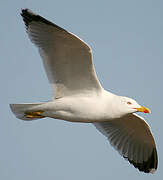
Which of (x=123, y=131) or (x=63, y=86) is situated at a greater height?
(x=63, y=86)

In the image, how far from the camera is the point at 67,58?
28.1 ft

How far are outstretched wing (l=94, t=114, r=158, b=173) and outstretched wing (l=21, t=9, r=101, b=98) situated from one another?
181 centimetres

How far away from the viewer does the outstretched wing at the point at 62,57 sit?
8266mm

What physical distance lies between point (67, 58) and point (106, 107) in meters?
1.25

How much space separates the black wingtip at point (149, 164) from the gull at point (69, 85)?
202cm

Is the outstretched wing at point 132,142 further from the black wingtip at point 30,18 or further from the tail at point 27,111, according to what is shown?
the black wingtip at point 30,18

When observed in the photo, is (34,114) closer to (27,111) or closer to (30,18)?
(27,111)

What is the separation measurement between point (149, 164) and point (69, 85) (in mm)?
3140

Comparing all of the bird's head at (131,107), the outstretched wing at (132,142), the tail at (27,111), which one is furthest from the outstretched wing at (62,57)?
the outstretched wing at (132,142)

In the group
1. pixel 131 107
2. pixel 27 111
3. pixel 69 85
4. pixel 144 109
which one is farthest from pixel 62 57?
pixel 144 109

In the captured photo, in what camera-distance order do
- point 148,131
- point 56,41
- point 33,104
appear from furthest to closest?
point 148,131, point 33,104, point 56,41

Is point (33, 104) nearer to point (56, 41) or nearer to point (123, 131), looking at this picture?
point (56, 41)

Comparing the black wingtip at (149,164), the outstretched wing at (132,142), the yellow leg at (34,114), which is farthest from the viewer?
the black wingtip at (149,164)

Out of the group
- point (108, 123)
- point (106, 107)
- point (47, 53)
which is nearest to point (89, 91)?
point (106, 107)
